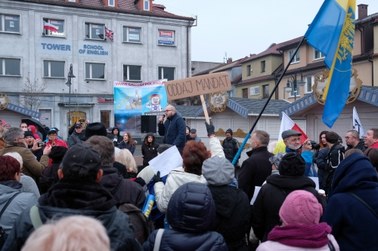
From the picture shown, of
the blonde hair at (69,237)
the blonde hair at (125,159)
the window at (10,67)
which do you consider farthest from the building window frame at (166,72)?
the blonde hair at (69,237)

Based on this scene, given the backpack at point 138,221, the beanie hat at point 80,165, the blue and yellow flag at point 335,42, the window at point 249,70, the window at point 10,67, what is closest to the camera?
the beanie hat at point 80,165

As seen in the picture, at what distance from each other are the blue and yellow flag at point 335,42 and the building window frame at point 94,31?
28.4 metres

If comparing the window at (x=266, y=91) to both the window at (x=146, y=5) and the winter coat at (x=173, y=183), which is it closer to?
the window at (x=146, y=5)

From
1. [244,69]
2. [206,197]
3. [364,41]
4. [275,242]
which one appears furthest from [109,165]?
[244,69]

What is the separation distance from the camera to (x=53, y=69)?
31.1 m

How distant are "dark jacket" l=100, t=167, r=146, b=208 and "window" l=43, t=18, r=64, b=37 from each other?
30204 mm

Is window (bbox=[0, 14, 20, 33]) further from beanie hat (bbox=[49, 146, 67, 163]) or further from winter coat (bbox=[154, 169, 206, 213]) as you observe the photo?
winter coat (bbox=[154, 169, 206, 213])

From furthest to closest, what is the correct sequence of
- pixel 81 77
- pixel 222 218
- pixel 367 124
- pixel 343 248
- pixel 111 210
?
pixel 81 77, pixel 367 124, pixel 222 218, pixel 343 248, pixel 111 210

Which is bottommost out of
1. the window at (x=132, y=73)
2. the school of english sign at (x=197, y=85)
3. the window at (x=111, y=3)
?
the school of english sign at (x=197, y=85)

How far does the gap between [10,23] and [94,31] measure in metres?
6.28

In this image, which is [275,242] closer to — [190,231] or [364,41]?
[190,231]

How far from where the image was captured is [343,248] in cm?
322

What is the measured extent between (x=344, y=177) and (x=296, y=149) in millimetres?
2341

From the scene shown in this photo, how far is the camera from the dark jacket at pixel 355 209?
124 inches
